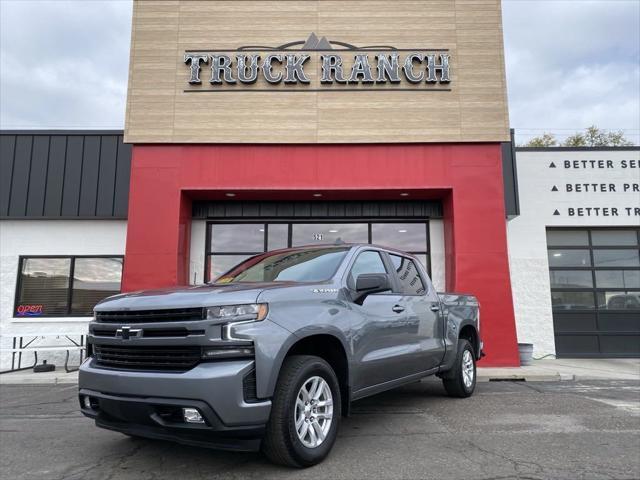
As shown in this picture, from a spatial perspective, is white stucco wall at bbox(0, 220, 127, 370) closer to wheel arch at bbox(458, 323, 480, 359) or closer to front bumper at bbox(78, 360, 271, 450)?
wheel arch at bbox(458, 323, 480, 359)

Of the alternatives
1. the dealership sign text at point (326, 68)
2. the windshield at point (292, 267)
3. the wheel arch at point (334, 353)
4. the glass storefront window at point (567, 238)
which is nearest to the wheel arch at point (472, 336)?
the windshield at point (292, 267)

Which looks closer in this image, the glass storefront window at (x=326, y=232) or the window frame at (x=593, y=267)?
the glass storefront window at (x=326, y=232)

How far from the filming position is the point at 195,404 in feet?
10.8

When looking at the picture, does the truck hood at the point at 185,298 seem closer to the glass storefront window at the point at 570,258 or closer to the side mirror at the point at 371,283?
the side mirror at the point at 371,283

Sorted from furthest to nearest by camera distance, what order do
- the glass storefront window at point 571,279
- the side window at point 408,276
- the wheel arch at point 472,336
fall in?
the glass storefront window at point 571,279 < the wheel arch at point 472,336 < the side window at point 408,276

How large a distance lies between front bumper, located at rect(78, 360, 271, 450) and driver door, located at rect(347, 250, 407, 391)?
127 centimetres

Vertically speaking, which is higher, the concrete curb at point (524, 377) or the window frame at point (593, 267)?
the window frame at point (593, 267)

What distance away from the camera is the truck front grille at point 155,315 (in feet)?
11.7

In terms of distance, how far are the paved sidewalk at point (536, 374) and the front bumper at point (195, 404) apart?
652 cm

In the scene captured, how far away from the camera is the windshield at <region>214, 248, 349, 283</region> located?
15.2ft

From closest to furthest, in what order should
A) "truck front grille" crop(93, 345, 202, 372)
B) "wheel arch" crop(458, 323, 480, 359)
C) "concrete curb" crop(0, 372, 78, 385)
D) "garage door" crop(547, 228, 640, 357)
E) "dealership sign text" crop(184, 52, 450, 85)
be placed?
"truck front grille" crop(93, 345, 202, 372), "wheel arch" crop(458, 323, 480, 359), "concrete curb" crop(0, 372, 78, 385), "dealership sign text" crop(184, 52, 450, 85), "garage door" crop(547, 228, 640, 357)

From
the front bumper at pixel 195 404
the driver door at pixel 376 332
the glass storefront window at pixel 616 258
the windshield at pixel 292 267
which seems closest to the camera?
the front bumper at pixel 195 404

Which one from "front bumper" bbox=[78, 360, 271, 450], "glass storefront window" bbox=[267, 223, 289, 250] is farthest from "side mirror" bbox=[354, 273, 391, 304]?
"glass storefront window" bbox=[267, 223, 289, 250]

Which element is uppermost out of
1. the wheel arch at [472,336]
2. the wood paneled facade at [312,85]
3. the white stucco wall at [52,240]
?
the wood paneled facade at [312,85]
